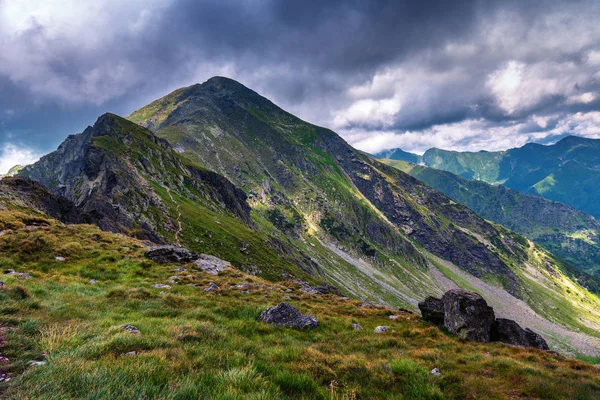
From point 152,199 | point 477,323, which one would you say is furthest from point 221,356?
point 152,199

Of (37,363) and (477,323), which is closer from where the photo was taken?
(37,363)

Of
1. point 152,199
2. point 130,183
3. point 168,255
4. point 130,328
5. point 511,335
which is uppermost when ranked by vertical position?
point 130,183

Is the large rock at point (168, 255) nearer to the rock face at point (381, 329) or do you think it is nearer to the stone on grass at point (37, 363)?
the rock face at point (381, 329)

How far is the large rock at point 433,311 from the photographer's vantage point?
20556mm

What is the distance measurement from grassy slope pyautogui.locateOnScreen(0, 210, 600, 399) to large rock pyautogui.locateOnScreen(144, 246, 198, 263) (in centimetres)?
963

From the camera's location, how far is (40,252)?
23.7 metres

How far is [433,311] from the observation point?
2112 centimetres

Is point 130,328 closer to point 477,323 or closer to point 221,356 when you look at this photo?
point 221,356

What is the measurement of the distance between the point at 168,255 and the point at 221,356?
27.6 m

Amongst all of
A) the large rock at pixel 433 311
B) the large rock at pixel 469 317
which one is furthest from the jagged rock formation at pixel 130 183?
the large rock at pixel 469 317

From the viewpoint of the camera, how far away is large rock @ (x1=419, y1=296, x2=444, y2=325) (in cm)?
2056

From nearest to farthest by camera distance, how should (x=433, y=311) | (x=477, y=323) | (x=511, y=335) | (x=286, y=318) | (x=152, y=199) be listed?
(x=286, y=318) → (x=477, y=323) → (x=511, y=335) → (x=433, y=311) → (x=152, y=199)

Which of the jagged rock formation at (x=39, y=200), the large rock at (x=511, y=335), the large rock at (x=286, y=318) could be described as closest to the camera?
the large rock at (x=286, y=318)

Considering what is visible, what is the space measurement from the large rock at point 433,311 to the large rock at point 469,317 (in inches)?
47.2
